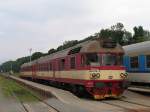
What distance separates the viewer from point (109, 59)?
21.8 m

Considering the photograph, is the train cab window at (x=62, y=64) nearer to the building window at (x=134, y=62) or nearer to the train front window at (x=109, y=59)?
the building window at (x=134, y=62)

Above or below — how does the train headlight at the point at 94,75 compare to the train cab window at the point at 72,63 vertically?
below

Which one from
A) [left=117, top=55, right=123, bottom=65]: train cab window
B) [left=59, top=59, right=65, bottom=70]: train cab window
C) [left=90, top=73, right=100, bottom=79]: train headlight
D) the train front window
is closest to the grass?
[left=59, top=59, right=65, bottom=70]: train cab window

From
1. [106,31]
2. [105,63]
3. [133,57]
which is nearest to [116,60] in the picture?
[105,63]

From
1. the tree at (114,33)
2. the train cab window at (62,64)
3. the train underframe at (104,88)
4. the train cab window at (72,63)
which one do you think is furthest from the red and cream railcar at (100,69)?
the tree at (114,33)

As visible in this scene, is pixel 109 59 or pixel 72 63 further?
pixel 72 63

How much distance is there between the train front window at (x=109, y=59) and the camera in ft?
70.7

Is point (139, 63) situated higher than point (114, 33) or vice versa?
point (114, 33)

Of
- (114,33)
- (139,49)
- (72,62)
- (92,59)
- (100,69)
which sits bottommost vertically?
(100,69)

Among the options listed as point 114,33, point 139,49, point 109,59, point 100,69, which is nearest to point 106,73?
point 100,69

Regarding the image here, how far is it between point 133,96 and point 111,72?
98.1 inches

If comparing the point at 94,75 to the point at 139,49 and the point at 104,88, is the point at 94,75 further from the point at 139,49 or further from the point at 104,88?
the point at 139,49

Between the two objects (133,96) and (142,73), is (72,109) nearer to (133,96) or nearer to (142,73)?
(133,96)

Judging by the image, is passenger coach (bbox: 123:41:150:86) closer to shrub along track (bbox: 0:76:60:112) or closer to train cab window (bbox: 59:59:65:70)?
train cab window (bbox: 59:59:65:70)
